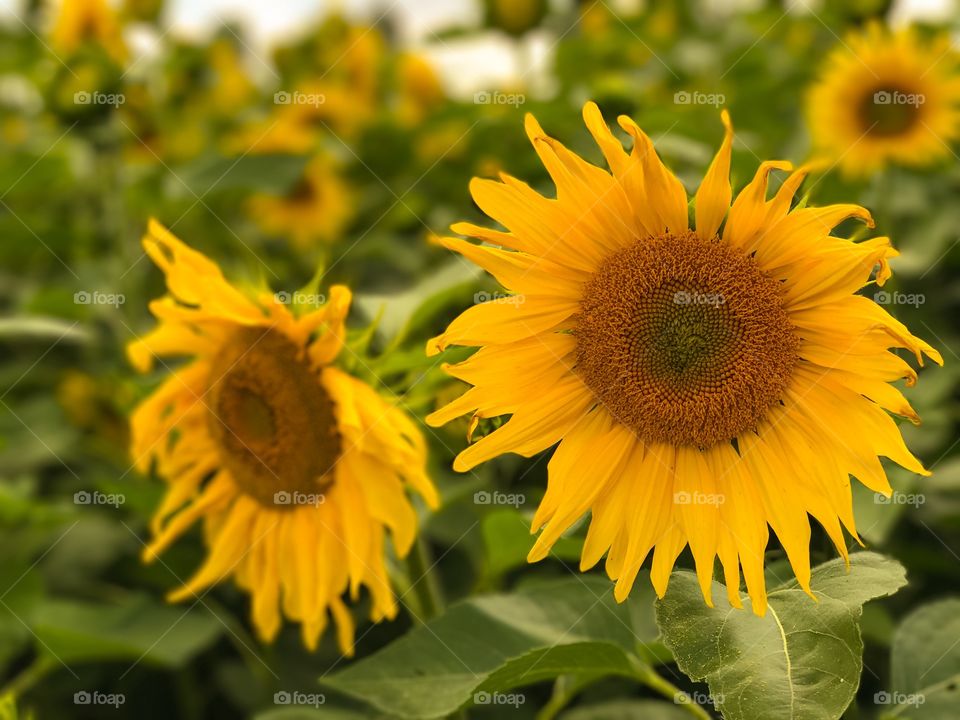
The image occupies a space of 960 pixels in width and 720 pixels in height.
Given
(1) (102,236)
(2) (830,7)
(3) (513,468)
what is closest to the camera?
(3) (513,468)

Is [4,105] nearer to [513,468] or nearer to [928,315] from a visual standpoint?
[513,468]

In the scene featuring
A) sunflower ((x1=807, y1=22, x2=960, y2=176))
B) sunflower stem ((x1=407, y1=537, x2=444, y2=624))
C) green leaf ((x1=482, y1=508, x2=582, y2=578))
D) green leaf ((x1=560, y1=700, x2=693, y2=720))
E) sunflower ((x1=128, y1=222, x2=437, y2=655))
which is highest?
sunflower ((x1=807, y1=22, x2=960, y2=176))

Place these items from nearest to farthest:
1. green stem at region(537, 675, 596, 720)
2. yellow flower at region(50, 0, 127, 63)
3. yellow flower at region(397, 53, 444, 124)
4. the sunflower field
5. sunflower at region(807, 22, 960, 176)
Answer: the sunflower field < green stem at region(537, 675, 596, 720) < sunflower at region(807, 22, 960, 176) < yellow flower at region(50, 0, 127, 63) < yellow flower at region(397, 53, 444, 124)

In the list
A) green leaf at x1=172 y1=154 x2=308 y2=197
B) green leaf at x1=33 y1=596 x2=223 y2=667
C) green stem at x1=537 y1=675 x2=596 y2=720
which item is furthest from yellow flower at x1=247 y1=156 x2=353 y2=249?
green stem at x1=537 y1=675 x2=596 y2=720

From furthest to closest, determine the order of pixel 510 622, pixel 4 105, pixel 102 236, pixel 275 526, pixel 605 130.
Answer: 1. pixel 4 105
2. pixel 102 236
3. pixel 275 526
4. pixel 510 622
5. pixel 605 130

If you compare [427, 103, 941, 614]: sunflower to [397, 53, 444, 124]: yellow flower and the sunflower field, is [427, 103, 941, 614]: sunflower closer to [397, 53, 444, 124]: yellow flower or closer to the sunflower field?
the sunflower field

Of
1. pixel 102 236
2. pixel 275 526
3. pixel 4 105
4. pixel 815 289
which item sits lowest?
pixel 275 526

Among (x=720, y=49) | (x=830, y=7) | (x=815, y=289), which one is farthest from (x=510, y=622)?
(x=720, y=49)
